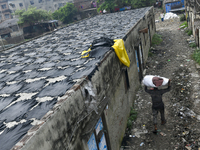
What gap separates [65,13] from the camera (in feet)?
112

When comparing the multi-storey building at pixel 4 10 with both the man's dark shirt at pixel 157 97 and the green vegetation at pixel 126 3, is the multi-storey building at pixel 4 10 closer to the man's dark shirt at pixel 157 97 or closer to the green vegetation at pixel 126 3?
the green vegetation at pixel 126 3

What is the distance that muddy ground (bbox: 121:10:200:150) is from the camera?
4922 millimetres

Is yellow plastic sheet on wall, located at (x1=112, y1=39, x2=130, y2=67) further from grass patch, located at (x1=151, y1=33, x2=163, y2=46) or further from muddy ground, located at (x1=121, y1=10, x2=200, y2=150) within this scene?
grass patch, located at (x1=151, y1=33, x2=163, y2=46)

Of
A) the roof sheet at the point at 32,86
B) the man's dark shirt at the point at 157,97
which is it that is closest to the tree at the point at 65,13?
the roof sheet at the point at 32,86

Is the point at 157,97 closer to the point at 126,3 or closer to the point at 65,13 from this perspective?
the point at 126,3

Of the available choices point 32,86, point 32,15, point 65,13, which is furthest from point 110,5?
point 32,86

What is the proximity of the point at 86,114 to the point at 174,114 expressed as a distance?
3805 mm

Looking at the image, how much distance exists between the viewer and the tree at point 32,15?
96.8 ft

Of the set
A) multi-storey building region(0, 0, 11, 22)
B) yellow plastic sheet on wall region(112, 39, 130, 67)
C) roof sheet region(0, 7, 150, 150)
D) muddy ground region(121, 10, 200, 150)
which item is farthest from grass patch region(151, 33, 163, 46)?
multi-storey building region(0, 0, 11, 22)

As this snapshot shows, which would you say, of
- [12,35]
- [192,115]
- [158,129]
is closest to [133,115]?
[158,129]

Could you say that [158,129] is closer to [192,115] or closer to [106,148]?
[192,115]

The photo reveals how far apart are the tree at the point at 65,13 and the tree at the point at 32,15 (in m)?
3.13

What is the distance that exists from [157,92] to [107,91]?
1.60 m

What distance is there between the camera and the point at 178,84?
25.0ft
